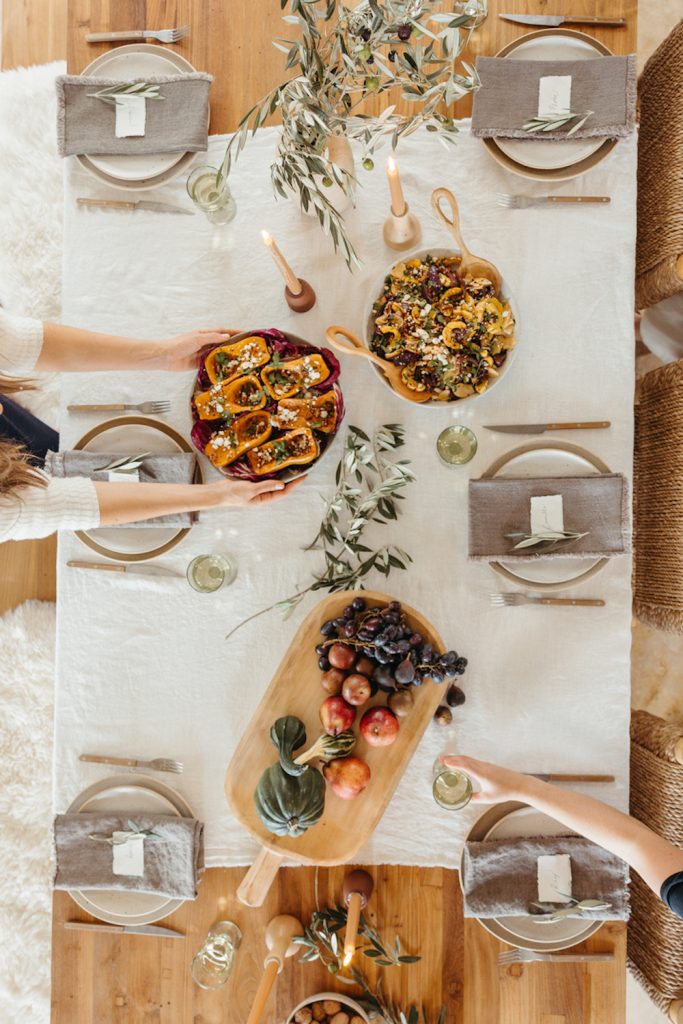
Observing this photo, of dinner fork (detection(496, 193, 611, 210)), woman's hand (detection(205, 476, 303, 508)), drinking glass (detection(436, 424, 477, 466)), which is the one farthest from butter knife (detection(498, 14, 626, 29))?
woman's hand (detection(205, 476, 303, 508))

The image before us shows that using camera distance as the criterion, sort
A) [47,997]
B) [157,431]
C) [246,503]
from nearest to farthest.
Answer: [246,503] < [157,431] < [47,997]

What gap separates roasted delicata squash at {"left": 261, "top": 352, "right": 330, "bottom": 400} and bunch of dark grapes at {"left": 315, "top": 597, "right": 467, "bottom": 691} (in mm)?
523

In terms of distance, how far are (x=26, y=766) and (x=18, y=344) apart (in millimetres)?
1468

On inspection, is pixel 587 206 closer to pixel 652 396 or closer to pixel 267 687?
pixel 652 396

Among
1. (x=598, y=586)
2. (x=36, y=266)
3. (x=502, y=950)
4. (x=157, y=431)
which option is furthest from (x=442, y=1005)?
(x=36, y=266)

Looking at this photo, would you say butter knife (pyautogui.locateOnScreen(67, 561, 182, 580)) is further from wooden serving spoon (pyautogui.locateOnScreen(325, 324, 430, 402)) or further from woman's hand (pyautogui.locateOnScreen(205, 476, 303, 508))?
wooden serving spoon (pyautogui.locateOnScreen(325, 324, 430, 402))

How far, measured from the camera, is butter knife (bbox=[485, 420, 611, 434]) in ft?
6.20

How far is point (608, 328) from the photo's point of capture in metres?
1.91

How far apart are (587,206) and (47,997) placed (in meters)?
2.89

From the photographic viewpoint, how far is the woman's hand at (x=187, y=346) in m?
1.87

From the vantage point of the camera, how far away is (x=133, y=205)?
6.53ft

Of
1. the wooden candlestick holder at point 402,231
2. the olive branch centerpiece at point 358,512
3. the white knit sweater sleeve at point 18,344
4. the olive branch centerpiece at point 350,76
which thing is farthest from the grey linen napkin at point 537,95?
the white knit sweater sleeve at point 18,344

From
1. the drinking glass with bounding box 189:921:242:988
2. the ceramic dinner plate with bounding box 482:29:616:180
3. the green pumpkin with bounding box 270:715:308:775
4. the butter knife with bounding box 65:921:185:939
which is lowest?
the drinking glass with bounding box 189:921:242:988

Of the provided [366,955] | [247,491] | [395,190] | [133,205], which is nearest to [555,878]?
[366,955]
